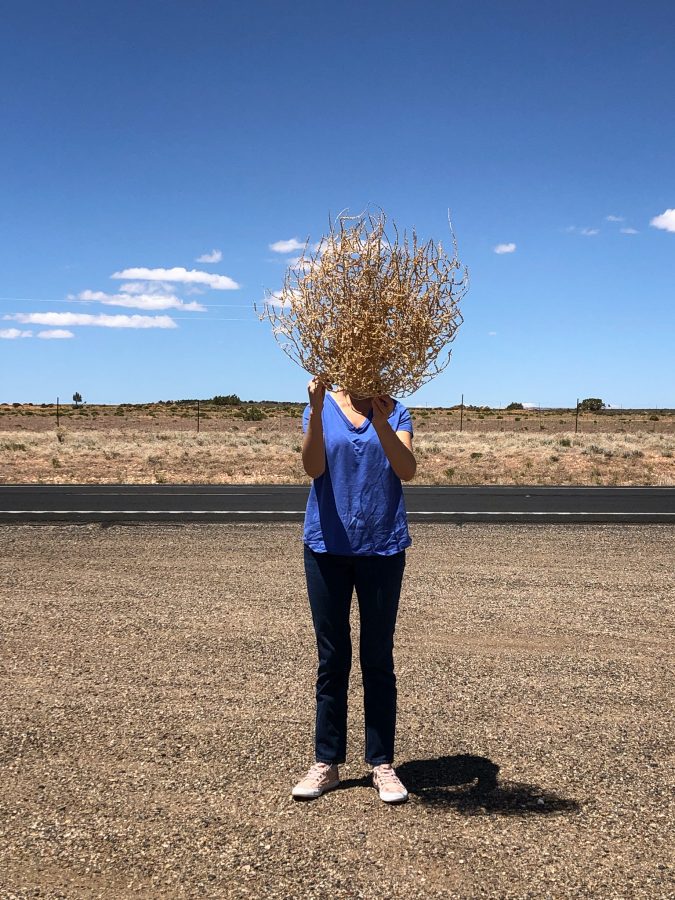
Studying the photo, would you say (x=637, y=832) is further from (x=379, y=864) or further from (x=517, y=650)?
(x=517, y=650)

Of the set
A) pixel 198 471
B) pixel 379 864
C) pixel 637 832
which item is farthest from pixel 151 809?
pixel 198 471

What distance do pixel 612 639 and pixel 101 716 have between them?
4071 millimetres

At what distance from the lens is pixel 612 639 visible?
6.46 metres

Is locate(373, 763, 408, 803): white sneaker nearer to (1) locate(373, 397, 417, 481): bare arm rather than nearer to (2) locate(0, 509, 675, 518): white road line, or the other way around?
(1) locate(373, 397, 417, 481): bare arm

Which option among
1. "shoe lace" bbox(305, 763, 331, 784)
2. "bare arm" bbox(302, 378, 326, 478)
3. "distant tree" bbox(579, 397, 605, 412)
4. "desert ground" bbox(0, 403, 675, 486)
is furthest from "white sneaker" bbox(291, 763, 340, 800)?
"distant tree" bbox(579, 397, 605, 412)

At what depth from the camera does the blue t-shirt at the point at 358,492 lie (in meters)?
3.53

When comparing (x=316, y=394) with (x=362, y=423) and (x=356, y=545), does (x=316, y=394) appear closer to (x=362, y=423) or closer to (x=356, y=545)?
(x=362, y=423)

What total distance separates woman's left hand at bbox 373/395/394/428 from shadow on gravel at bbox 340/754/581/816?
185 centimetres

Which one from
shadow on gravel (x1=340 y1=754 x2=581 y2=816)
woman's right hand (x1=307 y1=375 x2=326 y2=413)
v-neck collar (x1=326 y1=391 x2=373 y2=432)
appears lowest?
shadow on gravel (x1=340 y1=754 x2=581 y2=816)

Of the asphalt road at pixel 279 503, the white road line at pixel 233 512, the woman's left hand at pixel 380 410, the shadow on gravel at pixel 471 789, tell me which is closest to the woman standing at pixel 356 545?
the woman's left hand at pixel 380 410

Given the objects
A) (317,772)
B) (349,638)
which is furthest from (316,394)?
(317,772)

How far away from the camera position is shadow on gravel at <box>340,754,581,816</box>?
3680 mm

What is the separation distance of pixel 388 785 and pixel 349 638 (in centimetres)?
72

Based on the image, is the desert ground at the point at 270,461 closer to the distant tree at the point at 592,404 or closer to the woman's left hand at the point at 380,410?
the woman's left hand at the point at 380,410
